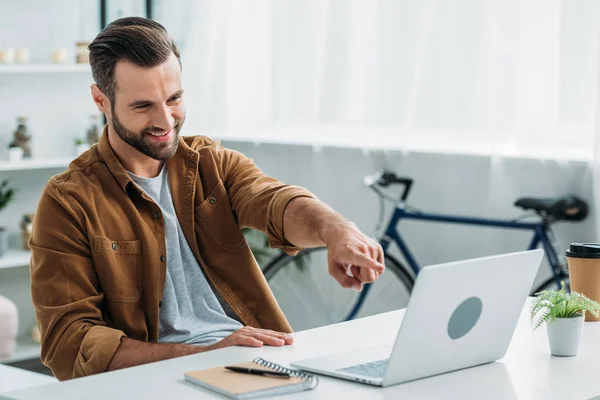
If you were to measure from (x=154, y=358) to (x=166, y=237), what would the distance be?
341mm

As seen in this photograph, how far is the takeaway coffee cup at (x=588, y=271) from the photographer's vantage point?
6.63ft

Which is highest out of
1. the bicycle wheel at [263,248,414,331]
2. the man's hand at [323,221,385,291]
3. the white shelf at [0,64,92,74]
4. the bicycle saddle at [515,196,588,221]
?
the white shelf at [0,64,92,74]

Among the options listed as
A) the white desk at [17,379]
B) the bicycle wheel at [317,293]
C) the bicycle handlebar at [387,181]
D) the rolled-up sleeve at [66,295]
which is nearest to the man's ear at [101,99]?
the rolled-up sleeve at [66,295]

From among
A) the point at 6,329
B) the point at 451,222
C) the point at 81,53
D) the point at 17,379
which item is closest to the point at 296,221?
the point at 17,379

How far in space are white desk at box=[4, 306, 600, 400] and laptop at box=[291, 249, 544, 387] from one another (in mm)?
22

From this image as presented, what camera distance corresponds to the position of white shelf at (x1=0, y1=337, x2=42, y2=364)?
4334 mm

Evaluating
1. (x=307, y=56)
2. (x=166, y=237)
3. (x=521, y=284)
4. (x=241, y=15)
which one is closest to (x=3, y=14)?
(x=241, y=15)

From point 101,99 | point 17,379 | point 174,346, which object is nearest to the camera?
point 174,346

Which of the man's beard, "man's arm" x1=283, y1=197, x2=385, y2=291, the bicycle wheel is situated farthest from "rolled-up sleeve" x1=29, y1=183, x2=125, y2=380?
the bicycle wheel

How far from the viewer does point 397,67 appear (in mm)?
3996

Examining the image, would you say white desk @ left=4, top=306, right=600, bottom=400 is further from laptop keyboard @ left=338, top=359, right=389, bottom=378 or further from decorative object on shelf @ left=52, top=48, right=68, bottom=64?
decorative object on shelf @ left=52, top=48, right=68, bottom=64

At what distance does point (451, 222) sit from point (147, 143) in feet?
5.87

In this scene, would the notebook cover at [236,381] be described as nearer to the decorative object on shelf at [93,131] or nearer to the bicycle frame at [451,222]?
the bicycle frame at [451,222]

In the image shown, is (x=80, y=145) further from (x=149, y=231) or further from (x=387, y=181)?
(x=149, y=231)
